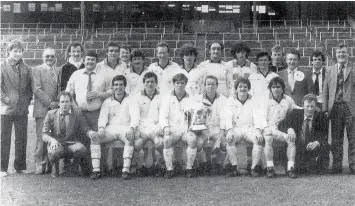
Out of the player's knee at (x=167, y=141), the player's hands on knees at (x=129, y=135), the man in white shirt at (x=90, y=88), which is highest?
the man in white shirt at (x=90, y=88)

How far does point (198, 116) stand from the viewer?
6.11 metres

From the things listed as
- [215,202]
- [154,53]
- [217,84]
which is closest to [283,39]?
[154,53]

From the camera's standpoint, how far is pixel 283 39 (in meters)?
21.5

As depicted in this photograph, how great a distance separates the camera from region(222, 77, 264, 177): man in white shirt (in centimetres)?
606

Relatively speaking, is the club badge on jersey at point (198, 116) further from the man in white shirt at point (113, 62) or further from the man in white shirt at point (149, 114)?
the man in white shirt at point (113, 62)

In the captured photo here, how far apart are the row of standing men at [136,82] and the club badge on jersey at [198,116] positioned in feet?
1.18

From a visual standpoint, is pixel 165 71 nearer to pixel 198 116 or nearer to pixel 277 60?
pixel 198 116

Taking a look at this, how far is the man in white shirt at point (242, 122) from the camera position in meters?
6.06

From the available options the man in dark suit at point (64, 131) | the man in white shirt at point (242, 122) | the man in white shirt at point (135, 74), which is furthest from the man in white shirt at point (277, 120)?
the man in dark suit at point (64, 131)

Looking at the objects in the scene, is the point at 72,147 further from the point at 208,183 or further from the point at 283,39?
the point at 283,39

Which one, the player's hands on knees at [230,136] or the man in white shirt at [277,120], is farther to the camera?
the player's hands on knees at [230,136]

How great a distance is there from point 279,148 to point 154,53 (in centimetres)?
1382

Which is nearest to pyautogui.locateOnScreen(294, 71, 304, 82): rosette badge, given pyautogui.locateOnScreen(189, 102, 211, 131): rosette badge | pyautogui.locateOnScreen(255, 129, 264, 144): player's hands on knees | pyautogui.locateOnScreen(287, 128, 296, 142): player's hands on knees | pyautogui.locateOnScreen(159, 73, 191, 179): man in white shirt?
pyautogui.locateOnScreen(287, 128, 296, 142): player's hands on knees

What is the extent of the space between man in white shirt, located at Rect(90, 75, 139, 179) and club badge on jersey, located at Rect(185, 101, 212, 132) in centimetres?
69
